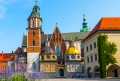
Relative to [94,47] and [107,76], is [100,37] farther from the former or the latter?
[107,76]

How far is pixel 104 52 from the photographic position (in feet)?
108

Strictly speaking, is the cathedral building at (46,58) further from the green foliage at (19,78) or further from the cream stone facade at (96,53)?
the green foliage at (19,78)

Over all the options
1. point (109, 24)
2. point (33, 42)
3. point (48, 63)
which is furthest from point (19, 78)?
point (33, 42)

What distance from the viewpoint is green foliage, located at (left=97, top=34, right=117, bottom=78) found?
32.3 metres

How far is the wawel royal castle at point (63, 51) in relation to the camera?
34.4 m

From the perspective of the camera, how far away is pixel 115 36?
33.9m

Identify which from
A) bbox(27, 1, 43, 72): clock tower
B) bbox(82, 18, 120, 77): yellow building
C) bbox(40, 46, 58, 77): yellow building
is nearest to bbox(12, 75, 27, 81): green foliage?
bbox(82, 18, 120, 77): yellow building

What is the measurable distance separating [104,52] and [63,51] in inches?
1217

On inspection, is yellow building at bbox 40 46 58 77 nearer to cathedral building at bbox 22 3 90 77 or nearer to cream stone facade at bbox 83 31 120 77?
cathedral building at bbox 22 3 90 77

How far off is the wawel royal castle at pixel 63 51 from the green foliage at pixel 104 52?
971 millimetres

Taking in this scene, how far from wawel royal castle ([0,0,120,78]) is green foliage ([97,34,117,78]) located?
97 cm

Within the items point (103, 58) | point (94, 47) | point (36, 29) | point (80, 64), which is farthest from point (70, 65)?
point (103, 58)

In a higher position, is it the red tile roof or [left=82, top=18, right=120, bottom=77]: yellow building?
the red tile roof

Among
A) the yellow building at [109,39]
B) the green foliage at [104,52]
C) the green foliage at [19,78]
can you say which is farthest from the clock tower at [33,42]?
the green foliage at [19,78]
